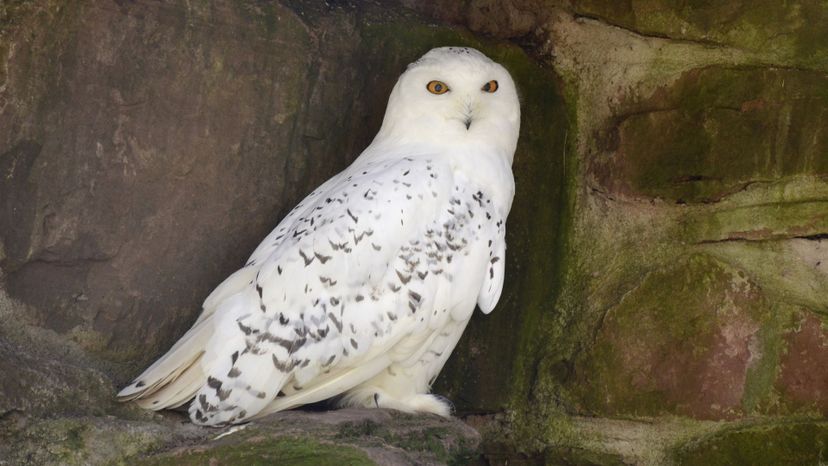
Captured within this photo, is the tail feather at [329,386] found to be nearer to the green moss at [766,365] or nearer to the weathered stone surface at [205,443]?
the weathered stone surface at [205,443]

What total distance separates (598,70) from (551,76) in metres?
0.15

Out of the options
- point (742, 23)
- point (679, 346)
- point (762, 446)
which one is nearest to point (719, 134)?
point (742, 23)

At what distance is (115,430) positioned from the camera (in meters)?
2.36

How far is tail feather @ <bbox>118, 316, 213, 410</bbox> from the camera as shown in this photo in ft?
8.70

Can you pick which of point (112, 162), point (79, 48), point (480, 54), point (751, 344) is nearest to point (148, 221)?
point (112, 162)

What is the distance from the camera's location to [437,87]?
3.00 meters

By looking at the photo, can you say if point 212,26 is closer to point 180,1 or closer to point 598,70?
point 180,1

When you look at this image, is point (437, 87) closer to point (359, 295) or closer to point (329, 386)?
point (359, 295)

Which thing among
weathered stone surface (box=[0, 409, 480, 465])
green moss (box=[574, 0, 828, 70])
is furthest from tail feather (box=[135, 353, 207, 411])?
green moss (box=[574, 0, 828, 70])

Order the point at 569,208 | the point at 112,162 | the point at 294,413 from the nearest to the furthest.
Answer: the point at 294,413, the point at 112,162, the point at 569,208

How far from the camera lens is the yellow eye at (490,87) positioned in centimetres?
300

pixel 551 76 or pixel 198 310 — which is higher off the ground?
pixel 551 76

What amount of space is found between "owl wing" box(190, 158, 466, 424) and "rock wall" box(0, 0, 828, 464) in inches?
8.3

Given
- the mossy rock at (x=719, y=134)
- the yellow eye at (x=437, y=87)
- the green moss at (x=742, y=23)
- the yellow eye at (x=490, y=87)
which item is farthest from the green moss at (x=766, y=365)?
the yellow eye at (x=437, y=87)
